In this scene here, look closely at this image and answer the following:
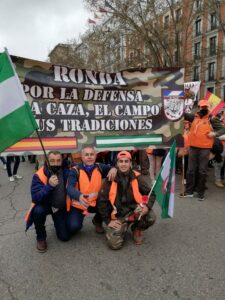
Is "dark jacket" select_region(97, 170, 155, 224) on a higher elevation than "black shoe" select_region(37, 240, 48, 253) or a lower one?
higher

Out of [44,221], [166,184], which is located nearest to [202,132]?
[166,184]

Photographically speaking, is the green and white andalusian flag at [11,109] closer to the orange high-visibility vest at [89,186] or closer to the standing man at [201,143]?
the orange high-visibility vest at [89,186]

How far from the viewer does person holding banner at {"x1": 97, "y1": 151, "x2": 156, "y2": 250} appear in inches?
120

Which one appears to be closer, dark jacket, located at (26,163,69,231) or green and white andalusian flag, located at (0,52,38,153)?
green and white andalusian flag, located at (0,52,38,153)

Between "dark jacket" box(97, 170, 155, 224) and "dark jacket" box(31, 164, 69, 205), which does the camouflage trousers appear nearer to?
"dark jacket" box(97, 170, 155, 224)

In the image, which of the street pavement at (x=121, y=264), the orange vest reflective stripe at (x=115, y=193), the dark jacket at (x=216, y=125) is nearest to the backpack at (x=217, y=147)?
the dark jacket at (x=216, y=125)

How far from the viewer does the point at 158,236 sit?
3389 millimetres

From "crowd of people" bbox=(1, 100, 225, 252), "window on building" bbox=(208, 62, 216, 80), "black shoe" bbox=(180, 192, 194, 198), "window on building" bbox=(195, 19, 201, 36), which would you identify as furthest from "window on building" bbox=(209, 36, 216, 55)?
"crowd of people" bbox=(1, 100, 225, 252)

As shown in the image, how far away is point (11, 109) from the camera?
8.30 ft

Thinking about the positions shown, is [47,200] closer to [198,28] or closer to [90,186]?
[90,186]

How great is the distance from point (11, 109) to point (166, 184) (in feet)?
6.70

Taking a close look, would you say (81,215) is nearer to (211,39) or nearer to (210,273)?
(210,273)

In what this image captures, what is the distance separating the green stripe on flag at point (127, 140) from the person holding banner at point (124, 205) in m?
0.73

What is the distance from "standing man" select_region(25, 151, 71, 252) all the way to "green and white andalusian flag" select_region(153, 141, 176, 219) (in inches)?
45.5
